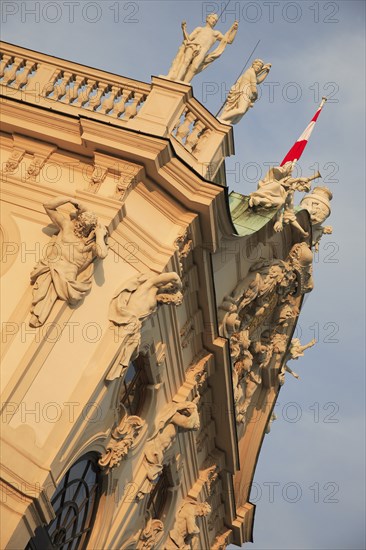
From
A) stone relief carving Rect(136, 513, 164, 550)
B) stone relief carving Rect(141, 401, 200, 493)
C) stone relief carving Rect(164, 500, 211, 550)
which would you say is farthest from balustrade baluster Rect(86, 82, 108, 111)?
stone relief carving Rect(164, 500, 211, 550)

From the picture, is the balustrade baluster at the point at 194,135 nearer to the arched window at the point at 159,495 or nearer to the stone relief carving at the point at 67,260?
the stone relief carving at the point at 67,260

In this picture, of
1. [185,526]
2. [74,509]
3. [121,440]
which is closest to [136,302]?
[121,440]

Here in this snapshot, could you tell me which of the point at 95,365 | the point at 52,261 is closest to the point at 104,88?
the point at 52,261

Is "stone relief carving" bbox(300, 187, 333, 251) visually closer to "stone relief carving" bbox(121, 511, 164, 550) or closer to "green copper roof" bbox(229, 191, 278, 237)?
"green copper roof" bbox(229, 191, 278, 237)

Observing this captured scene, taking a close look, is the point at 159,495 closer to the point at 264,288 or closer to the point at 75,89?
the point at 264,288

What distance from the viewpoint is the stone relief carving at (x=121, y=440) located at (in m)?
17.8

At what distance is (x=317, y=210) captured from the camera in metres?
25.0

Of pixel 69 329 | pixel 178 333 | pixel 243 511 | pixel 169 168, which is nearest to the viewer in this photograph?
pixel 69 329

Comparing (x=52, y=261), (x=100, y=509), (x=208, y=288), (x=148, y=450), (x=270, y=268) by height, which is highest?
(x=270, y=268)

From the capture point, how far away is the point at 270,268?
2234cm

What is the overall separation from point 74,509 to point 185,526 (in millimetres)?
4742

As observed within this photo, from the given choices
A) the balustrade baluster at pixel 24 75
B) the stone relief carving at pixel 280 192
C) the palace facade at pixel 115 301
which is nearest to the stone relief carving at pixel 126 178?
the palace facade at pixel 115 301

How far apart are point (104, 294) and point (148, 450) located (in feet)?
12.4

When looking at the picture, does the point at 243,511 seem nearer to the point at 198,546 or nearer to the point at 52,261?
the point at 198,546
